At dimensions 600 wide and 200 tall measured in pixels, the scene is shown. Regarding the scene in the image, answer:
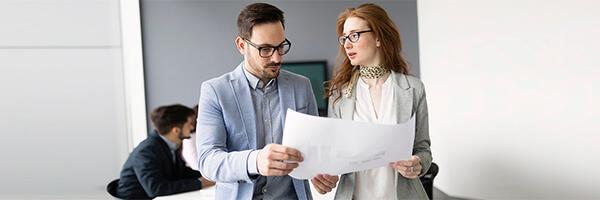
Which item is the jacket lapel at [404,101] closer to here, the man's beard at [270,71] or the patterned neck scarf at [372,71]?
the patterned neck scarf at [372,71]

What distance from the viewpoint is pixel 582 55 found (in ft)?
6.73

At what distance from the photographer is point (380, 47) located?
4.59 ft

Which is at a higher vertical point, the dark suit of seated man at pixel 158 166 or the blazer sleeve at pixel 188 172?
the dark suit of seated man at pixel 158 166

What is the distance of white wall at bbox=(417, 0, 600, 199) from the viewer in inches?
82.4

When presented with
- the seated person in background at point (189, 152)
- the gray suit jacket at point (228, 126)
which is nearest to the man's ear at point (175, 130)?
the seated person in background at point (189, 152)

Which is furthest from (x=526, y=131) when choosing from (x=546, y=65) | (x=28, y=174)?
(x=28, y=174)

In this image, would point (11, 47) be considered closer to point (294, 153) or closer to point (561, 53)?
point (294, 153)

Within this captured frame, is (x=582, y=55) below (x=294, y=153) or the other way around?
the other way around

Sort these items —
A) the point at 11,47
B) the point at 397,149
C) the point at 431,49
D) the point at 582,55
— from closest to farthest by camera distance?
the point at 397,149
the point at 582,55
the point at 11,47
the point at 431,49

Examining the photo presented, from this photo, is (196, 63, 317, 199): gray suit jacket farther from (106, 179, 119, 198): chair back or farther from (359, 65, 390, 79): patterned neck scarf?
(106, 179, 119, 198): chair back

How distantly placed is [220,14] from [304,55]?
84 centimetres

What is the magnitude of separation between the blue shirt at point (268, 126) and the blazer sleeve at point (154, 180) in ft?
4.54

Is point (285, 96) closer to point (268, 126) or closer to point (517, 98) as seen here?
point (268, 126)

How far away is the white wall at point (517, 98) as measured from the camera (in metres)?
2.09
